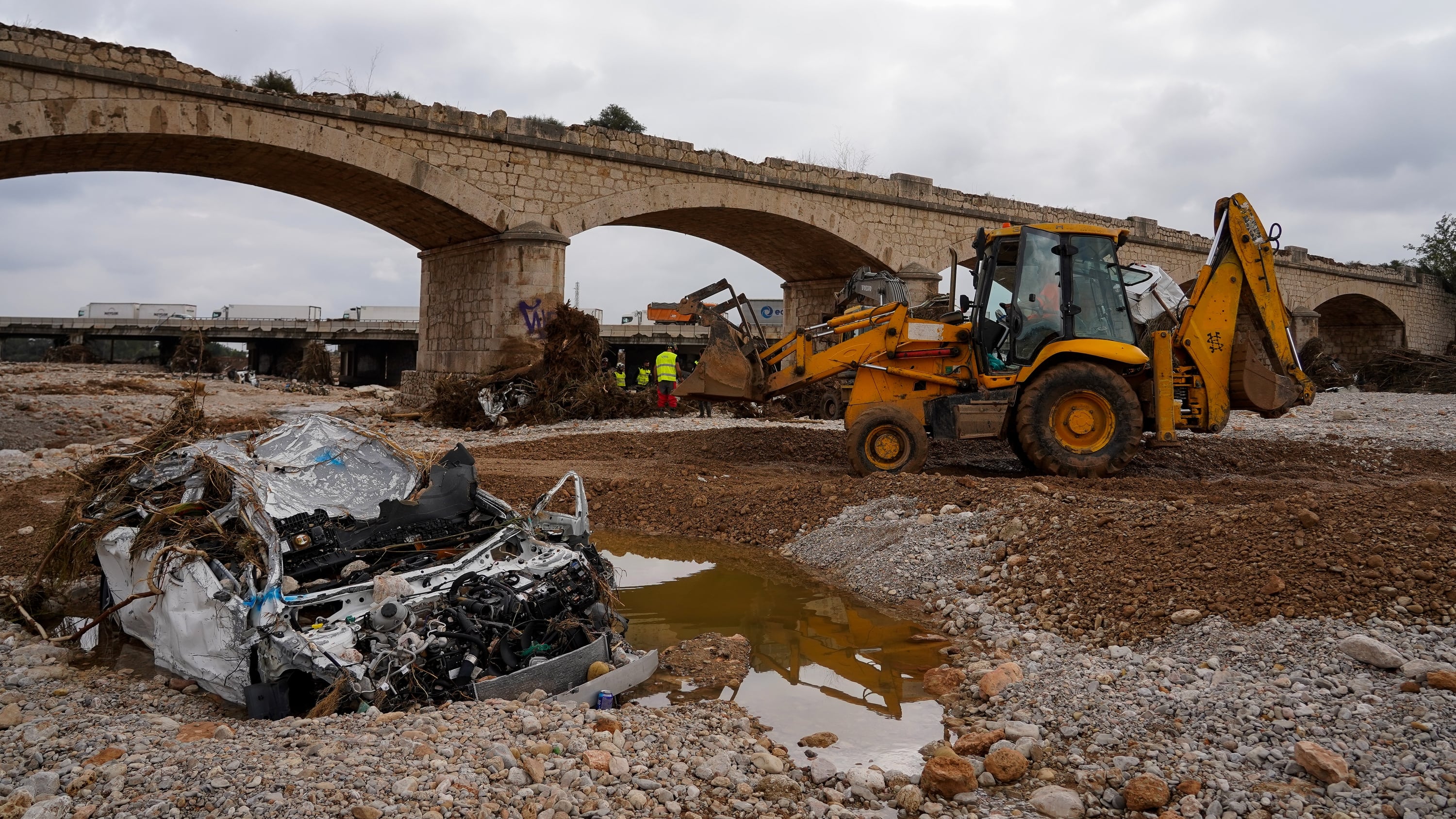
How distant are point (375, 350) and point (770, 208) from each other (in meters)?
25.8

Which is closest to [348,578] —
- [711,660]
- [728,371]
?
[711,660]

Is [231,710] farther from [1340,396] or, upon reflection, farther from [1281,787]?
[1340,396]

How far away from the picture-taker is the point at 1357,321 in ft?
134

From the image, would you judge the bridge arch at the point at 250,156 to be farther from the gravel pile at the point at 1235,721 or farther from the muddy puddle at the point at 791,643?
the gravel pile at the point at 1235,721

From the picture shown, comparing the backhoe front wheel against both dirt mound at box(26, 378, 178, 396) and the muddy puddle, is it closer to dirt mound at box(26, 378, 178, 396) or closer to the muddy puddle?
the muddy puddle

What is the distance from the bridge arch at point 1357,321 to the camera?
117 ft

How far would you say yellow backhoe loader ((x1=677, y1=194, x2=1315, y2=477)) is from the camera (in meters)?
8.91

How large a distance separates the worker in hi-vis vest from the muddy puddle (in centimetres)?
890

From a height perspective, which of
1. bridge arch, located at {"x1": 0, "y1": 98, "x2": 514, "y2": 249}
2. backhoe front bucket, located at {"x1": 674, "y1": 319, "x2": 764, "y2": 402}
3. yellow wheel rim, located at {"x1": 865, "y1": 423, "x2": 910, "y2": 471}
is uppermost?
bridge arch, located at {"x1": 0, "y1": 98, "x2": 514, "y2": 249}

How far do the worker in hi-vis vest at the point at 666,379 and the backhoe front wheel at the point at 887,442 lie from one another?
7709 mm

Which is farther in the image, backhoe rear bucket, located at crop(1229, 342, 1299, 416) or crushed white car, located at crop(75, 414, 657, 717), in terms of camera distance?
backhoe rear bucket, located at crop(1229, 342, 1299, 416)

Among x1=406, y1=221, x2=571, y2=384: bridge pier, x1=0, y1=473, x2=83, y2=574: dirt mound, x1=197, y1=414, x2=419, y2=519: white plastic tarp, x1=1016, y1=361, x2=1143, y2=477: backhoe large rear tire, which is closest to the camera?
x1=197, y1=414, x2=419, y2=519: white plastic tarp

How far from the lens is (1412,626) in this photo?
4.23 m

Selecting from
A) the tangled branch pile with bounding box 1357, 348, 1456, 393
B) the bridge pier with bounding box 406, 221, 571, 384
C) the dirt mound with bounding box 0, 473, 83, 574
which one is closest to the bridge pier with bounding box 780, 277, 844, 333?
the bridge pier with bounding box 406, 221, 571, 384
